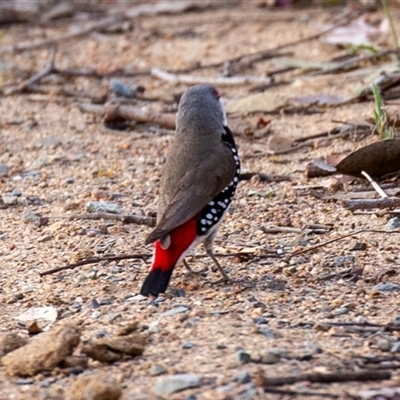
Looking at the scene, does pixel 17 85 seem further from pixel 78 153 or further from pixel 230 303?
pixel 230 303

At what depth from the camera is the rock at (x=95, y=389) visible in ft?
10.9

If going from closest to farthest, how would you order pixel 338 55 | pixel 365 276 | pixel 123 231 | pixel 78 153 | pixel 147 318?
1. pixel 147 318
2. pixel 365 276
3. pixel 123 231
4. pixel 78 153
5. pixel 338 55

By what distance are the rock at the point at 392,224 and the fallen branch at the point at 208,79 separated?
3.02 m

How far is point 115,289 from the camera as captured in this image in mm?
4594

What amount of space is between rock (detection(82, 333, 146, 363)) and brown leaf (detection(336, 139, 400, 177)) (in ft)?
7.38

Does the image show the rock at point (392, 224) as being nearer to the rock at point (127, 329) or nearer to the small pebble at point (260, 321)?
the small pebble at point (260, 321)

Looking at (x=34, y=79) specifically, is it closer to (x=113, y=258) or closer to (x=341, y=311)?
(x=113, y=258)

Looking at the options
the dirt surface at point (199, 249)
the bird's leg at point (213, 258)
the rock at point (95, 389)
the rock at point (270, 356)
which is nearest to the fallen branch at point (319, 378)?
the dirt surface at point (199, 249)

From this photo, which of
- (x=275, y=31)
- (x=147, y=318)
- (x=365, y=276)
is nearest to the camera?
(x=147, y=318)

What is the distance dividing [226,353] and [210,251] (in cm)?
114

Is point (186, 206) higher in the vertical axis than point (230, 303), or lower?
higher

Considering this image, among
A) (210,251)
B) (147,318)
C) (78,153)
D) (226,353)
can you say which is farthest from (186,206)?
(78,153)

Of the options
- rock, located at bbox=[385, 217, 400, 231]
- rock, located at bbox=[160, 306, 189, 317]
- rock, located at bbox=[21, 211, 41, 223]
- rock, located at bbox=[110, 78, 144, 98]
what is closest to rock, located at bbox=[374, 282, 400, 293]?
rock, located at bbox=[385, 217, 400, 231]

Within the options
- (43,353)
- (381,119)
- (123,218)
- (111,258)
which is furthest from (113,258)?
(381,119)
